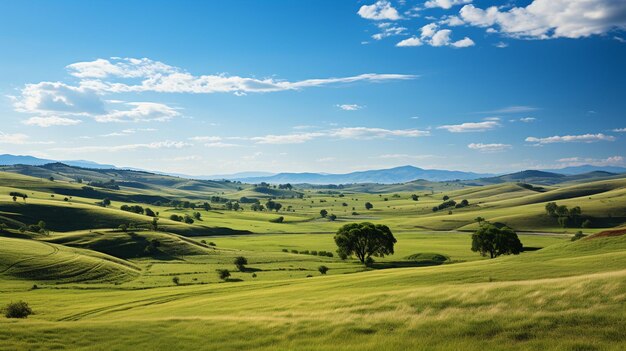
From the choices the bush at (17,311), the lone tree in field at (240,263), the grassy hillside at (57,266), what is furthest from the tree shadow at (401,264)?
the bush at (17,311)

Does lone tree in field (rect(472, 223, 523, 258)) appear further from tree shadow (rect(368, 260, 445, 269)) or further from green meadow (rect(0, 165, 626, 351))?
green meadow (rect(0, 165, 626, 351))

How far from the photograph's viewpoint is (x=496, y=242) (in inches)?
3986

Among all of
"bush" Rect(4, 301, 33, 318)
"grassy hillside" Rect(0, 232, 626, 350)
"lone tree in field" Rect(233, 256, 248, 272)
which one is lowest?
"lone tree in field" Rect(233, 256, 248, 272)

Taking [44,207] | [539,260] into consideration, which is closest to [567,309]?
[539,260]

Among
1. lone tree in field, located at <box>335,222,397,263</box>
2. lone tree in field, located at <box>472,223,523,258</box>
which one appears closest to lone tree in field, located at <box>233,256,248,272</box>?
lone tree in field, located at <box>335,222,397,263</box>

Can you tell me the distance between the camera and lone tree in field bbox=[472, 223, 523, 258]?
100688 millimetres

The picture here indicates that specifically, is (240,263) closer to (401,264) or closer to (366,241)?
(366,241)

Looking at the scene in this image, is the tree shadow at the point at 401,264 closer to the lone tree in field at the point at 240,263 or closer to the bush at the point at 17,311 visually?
the lone tree in field at the point at 240,263

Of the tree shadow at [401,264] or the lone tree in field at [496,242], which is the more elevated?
the lone tree in field at [496,242]

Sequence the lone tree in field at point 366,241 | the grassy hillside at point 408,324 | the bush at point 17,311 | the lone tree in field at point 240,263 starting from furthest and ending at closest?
the lone tree in field at point 366,241, the lone tree in field at point 240,263, the bush at point 17,311, the grassy hillside at point 408,324

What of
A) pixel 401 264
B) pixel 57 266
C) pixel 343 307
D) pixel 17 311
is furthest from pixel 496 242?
pixel 57 266

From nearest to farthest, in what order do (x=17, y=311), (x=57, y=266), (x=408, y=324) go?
(x=408, y=324) < (x=17, y=311) < (x=57, y=266)

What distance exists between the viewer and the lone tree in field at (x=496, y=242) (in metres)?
101

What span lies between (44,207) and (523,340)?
201879 mm
